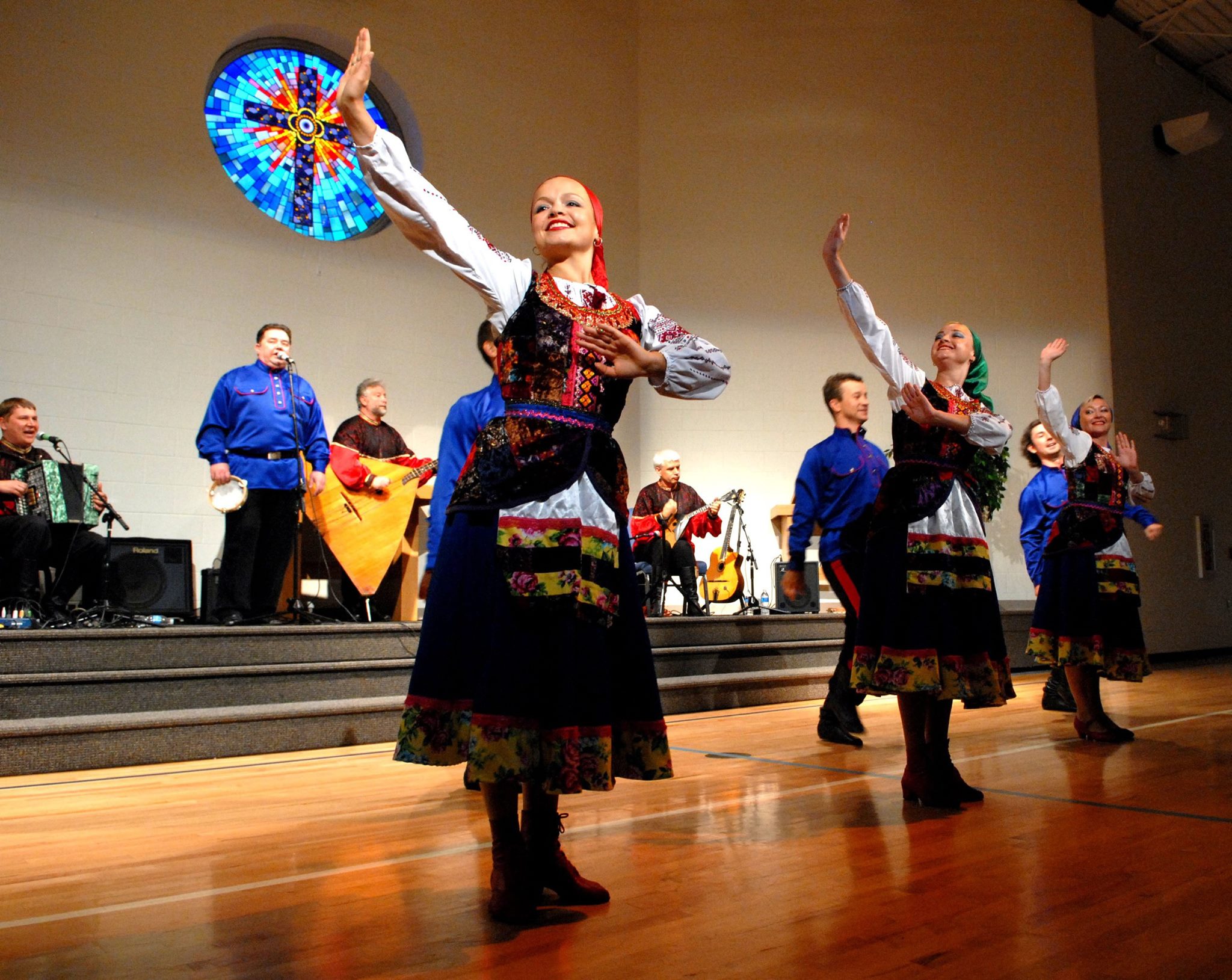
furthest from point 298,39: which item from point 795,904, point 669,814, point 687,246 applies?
point 795,904

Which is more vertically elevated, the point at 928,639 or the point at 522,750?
the point at 928,639

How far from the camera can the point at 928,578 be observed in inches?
107

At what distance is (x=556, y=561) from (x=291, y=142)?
6606mm

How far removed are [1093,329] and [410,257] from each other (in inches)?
243

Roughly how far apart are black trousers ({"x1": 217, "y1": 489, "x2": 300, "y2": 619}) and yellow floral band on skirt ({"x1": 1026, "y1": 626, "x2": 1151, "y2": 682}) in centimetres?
361

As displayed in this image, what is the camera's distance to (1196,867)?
2.05 metres

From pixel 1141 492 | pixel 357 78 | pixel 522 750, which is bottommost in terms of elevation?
pixel 522 750

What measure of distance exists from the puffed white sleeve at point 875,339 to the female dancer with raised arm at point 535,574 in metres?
0.99

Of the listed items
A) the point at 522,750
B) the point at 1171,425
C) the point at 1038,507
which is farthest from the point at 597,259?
the point at 1171,425

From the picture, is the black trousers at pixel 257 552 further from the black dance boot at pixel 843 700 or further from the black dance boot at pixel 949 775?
the black dance boot at pixel 949 775

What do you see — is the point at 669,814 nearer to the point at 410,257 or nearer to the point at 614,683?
the point at 614,683

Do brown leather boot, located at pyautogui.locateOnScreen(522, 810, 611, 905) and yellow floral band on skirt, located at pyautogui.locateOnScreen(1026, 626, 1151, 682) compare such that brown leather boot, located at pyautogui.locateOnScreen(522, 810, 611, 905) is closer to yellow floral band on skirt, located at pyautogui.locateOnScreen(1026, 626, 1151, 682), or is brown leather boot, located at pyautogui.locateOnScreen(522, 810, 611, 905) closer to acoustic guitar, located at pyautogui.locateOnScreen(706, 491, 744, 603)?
yellow floral band on skirt, located at pyautogui.locateOnScreen(1026, 626, 1151, 682)

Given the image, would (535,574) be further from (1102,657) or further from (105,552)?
(105,552)

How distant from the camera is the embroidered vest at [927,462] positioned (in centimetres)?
279
